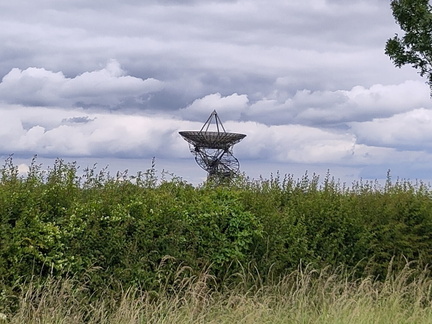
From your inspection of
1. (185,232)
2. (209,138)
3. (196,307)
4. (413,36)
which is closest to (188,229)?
(185,232)

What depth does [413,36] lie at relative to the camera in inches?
612

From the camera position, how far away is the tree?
15.3m

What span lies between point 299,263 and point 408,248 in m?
2.02

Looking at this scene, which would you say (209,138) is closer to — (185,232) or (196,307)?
(185,232)

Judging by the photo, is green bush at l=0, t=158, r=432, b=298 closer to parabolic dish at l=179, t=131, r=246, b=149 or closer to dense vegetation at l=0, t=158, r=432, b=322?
dense vegetation at l=0, t=158, r=432, b=322

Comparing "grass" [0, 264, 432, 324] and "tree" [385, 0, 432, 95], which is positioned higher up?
"tree" [385, 0, 432, 95]

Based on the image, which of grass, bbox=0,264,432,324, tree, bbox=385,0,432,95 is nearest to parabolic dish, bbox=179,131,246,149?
tree, bbox=385,0,432,95

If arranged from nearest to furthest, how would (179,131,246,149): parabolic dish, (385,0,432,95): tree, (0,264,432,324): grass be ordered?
1. (0,264,432,324): grass
2. (385,0,432,95): tree
3. (179,131,246,149): parabolic dish

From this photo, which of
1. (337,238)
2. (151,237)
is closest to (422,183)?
(337,238)

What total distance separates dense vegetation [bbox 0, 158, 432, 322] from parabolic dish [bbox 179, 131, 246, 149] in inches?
438

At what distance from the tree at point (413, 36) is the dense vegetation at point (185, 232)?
5.60 metres

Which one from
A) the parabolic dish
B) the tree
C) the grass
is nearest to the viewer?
the grass

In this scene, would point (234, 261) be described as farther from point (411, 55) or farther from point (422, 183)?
point (411, 55)

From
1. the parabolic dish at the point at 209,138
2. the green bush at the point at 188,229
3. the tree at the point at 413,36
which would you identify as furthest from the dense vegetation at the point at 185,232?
the parabolic dish at the point at 209,138
